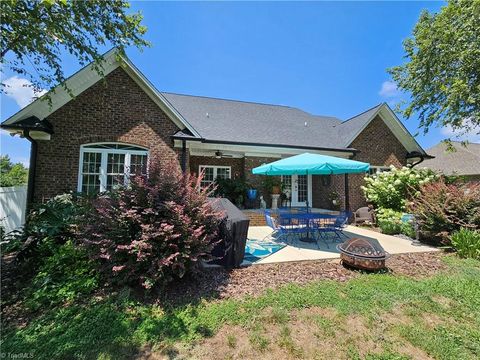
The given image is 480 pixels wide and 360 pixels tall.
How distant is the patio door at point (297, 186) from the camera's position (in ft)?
46.6

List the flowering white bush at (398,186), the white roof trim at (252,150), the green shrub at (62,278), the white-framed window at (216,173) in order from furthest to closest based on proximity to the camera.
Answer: the white-framed window at (216,173), the white roof trim at (252,150), the flowering white bush at (398,186), the green shrub at (62,278)

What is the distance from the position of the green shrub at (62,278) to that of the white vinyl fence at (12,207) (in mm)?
4014

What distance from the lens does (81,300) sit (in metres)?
3.97


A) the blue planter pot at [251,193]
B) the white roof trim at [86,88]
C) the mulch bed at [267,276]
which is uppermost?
the white roof trim at [86,88]

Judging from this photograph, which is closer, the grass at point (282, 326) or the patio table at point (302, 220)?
the grass at point (282, 326)

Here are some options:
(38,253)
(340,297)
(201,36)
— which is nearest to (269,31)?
(201,36)

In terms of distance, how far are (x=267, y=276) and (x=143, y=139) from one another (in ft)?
23.4

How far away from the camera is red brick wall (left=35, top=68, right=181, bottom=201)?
27.0 feet

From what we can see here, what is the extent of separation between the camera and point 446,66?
34.6 ft

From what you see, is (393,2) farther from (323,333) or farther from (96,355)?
(96,355)

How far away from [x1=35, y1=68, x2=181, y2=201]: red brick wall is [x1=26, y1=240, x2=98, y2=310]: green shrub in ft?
14.2

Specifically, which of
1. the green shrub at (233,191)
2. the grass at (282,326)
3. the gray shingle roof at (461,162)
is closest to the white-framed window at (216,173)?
the green shrub at (233,191)

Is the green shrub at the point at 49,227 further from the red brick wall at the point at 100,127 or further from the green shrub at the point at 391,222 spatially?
the green shrub at the point at 391,222

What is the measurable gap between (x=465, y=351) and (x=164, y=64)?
1408 cm
